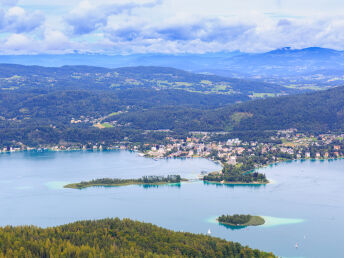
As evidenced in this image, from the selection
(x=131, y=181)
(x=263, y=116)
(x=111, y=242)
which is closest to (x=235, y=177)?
(x=131, y=181)

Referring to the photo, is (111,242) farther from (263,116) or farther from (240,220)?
(263,116)

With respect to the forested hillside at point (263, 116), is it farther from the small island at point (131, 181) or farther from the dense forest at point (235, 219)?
the dense forest at point (235, 219)

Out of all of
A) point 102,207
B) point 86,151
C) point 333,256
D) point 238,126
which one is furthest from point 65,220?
point 238,126

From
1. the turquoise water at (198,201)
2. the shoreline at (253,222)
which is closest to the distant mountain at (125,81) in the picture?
the turquoise water at (198,201)

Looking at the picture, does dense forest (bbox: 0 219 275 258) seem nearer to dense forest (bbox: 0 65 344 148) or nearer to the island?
the island

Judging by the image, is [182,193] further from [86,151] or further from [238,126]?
[238,126]
